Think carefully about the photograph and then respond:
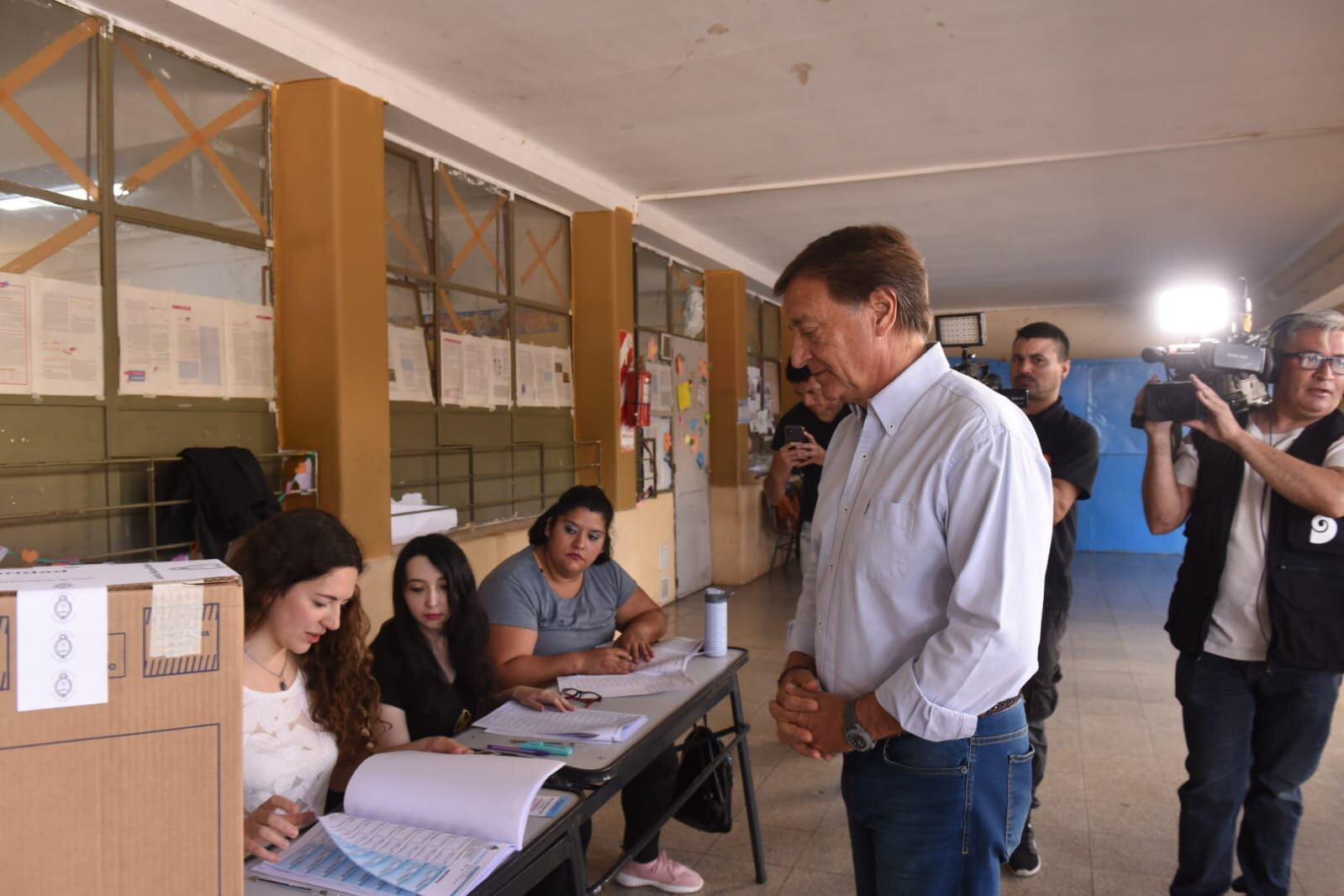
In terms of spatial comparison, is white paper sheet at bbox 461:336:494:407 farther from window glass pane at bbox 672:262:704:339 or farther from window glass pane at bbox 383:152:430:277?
window glass pane at bbox 672:262:704:339

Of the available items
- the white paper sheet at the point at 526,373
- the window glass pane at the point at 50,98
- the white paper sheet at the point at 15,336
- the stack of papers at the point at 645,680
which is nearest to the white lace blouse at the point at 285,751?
the stack of papers at the point at 645,680

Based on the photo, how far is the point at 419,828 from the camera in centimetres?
151

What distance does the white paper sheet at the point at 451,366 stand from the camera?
433cm

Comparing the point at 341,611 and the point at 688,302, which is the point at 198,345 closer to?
the point at 341,611

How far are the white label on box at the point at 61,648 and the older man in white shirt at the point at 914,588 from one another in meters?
0.93

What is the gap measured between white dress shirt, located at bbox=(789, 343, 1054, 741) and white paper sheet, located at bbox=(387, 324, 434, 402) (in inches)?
116

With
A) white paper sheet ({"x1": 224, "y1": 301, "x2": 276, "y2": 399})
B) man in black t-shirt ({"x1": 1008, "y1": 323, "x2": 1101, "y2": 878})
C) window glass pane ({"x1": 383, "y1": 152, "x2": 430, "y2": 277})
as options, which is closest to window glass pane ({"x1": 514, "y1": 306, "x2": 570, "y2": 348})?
window glass pane ({"x1": 383, "y1": 152, "x2": 430, "y2": 277})

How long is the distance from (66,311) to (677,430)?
4.79 m

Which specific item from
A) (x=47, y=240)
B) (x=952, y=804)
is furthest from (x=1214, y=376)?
(x=47, y=240)

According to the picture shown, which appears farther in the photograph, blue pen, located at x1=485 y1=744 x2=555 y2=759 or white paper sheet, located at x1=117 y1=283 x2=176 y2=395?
white paper sheet, located at x1=117 y1=283 x2=176 y2=395

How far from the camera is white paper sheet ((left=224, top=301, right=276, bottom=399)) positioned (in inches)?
126

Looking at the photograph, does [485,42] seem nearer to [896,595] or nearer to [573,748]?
[573,748]

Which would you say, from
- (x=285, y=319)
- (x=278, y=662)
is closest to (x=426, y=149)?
(x=285, y=319)

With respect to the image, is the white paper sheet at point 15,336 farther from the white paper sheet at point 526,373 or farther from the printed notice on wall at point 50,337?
the white paper sheet at point 526,373
